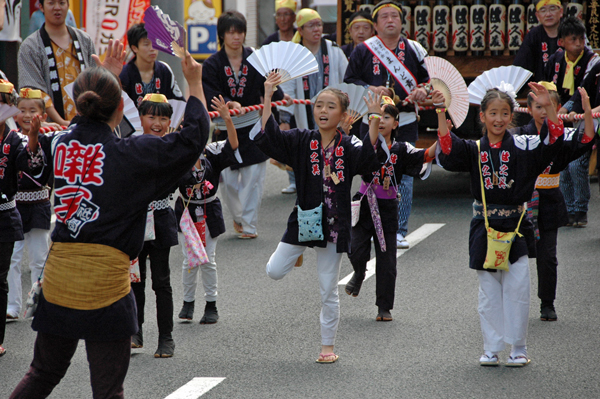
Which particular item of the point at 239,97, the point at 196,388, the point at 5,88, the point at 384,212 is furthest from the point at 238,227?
the point at 196,388

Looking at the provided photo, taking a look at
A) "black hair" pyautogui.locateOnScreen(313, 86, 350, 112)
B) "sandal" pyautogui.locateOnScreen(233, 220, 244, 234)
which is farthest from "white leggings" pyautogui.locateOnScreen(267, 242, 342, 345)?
"sandal" pyautogui.locateOnScreen(233, 220, 244, 234)

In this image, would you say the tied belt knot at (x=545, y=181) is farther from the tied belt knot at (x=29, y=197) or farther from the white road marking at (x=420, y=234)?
the tied belt knot at (x=29, y=197)

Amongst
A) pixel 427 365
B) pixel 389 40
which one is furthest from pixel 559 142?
pixel 389 40

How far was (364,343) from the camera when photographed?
16.5 feet

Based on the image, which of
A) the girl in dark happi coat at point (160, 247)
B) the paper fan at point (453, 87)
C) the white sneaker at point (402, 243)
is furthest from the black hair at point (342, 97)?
the white sneaker at point (402, 243)

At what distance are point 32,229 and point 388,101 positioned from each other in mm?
2737

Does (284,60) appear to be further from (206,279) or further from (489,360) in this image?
(489,360)

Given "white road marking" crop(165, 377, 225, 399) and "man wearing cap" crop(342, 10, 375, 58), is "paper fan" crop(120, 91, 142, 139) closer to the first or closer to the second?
"white road marking" crop(165, 377, 225, 399)

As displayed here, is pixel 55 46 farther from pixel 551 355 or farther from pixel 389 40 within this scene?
pixel 551 355

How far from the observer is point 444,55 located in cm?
1023

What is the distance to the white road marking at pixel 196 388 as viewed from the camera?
4.13 meters

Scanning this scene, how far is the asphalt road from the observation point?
167 inches

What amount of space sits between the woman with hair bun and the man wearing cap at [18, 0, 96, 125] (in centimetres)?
350

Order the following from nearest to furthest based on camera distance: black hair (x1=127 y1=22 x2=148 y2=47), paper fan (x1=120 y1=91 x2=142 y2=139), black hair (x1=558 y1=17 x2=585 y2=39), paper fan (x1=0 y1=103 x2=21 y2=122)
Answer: paper fan (x1=0 y1=103 x2=21 y2=122) < paper fan (x1=120 y1=91 x2=142 y2=139) < black hair (x1=127 y1=22 x2=148 y2=47) < black hair (x1=558 y1=17 x2=585 y2=39)
